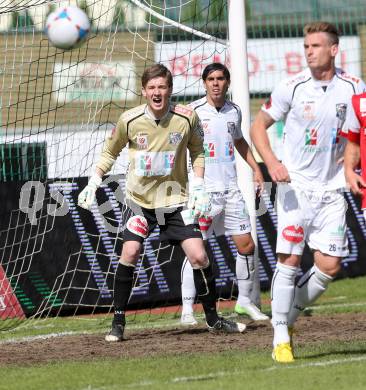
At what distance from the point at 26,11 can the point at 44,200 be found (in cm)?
231

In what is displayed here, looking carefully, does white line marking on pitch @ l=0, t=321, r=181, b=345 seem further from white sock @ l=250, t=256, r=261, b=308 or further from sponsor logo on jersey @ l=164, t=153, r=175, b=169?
sponsor logo on jersey @ l=164, t=153, r=175, b=169

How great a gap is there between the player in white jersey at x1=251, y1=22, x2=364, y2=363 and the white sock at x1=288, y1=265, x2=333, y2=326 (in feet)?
0.34

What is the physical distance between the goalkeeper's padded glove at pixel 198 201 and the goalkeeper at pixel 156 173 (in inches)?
3.0

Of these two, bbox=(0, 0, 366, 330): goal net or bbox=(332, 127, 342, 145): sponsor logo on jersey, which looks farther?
bbox=(0, 0, 366, 330): goal net

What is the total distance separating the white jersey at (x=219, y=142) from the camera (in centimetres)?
1048

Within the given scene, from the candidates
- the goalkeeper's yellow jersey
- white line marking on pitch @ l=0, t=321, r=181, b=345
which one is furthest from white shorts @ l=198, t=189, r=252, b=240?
the goalkeeper's yellow jersey

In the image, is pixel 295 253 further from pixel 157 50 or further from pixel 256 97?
pixel 256 97

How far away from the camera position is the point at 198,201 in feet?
28.6

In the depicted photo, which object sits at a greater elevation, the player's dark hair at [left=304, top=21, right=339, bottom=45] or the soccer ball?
the soccer ball

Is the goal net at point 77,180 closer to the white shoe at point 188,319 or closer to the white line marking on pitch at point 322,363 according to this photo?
the white shoe at point 188,319

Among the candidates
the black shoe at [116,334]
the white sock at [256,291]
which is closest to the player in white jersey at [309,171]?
the black shoe at [116,334]

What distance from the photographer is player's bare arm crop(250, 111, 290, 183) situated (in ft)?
23.6

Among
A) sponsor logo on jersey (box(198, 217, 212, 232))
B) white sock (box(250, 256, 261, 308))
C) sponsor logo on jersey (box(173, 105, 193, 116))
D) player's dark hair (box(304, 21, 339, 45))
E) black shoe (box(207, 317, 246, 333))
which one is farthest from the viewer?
white sock (box(250, 256, 261, 308))

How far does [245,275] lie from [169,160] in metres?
2.09
